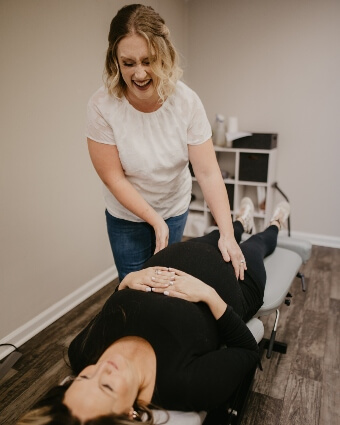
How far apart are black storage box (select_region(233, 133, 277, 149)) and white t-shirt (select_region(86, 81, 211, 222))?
165cm

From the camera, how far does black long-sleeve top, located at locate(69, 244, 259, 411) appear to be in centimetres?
91

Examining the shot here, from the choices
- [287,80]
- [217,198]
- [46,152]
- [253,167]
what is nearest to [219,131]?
[253,167]

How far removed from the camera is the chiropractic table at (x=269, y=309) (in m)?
0.91

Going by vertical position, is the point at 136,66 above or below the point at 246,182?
above

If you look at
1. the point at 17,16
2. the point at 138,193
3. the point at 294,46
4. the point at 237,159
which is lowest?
the point at 237,159

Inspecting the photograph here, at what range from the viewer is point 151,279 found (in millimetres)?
1128

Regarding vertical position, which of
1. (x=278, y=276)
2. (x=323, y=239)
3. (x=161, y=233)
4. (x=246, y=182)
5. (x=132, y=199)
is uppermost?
(x=132, y=199)

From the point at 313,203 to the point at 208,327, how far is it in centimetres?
243

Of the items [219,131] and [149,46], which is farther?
[219,131]

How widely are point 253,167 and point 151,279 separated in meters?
2.10

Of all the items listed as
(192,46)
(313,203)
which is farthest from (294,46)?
(313,203)

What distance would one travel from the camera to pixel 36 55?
1.82 meters

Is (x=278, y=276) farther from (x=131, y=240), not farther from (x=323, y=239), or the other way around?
(x=323, y=239)

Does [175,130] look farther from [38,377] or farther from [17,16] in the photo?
[38,377]
